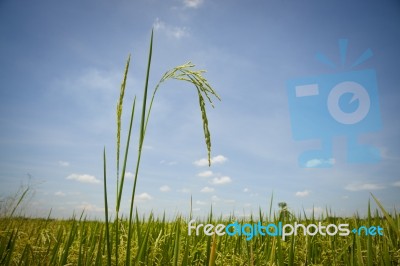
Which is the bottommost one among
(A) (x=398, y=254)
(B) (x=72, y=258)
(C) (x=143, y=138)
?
(B) (x=72, y=258)

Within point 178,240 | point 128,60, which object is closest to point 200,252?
point 178,240

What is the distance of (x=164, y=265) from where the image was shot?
7.22ft

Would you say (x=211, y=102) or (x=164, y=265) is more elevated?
(x=211, y=102)

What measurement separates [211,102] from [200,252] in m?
1.96

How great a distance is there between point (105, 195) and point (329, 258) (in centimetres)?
251

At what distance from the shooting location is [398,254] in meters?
2.50

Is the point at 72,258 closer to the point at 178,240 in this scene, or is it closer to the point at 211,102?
the point at 178,240

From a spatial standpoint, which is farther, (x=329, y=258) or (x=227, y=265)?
(x=329, y=258)

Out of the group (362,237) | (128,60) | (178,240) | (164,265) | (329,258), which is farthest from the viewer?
(362,237)

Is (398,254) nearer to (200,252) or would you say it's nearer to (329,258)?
(329,258)

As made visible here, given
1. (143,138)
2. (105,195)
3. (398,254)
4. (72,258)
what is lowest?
(72,258)

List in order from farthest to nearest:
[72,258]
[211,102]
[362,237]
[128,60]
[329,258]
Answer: [362,237] → [329,258] → [72,258] → [211,102] → [128,60]

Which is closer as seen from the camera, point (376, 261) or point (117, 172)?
point (117, 172)

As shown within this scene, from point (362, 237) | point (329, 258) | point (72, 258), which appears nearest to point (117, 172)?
point (72, 258)
